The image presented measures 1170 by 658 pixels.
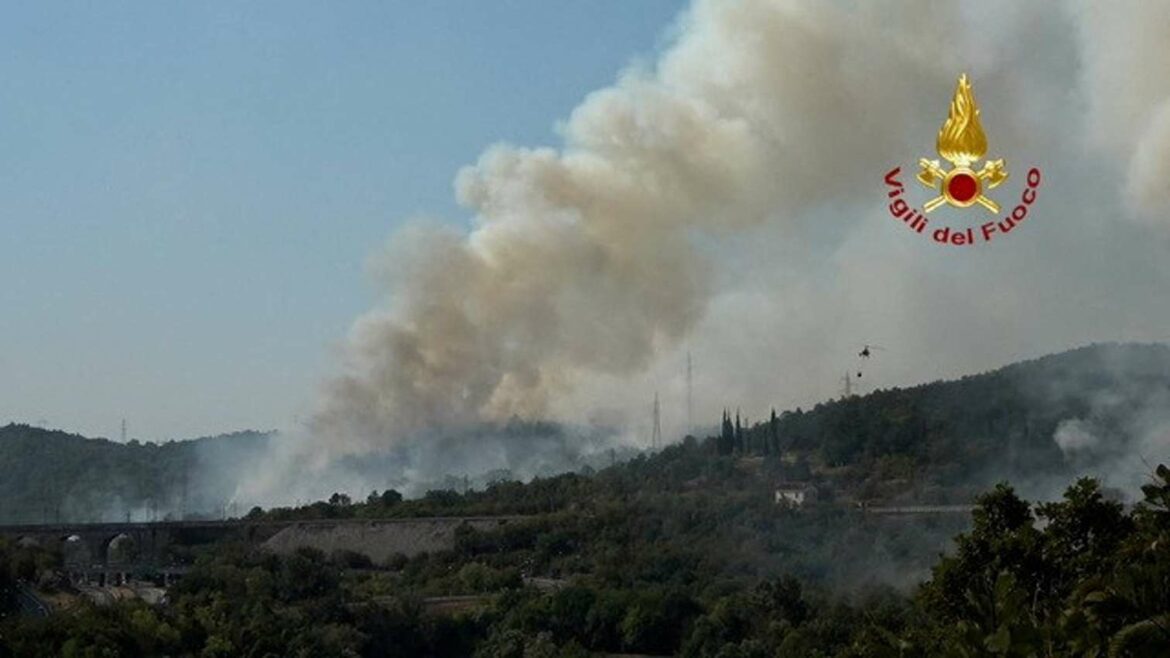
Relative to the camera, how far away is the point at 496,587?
150 m

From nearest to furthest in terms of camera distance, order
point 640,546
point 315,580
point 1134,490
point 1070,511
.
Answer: point 1070,511
point 315,580
point 640,546
point 1134,490

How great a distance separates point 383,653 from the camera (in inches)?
4968

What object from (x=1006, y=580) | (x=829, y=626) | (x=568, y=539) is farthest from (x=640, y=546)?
(x=1006, y=580)

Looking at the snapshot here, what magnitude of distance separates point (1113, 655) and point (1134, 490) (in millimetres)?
151188

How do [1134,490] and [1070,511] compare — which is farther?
[1134,490]

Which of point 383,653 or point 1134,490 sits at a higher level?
point 1134,490

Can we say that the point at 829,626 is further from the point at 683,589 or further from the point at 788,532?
the point at 788,532

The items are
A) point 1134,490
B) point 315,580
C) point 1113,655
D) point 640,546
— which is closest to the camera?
point 1113,655

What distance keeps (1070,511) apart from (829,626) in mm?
53310

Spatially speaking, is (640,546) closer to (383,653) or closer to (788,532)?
(788,532)

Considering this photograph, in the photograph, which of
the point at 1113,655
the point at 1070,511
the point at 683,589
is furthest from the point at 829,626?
the point at 1113,655

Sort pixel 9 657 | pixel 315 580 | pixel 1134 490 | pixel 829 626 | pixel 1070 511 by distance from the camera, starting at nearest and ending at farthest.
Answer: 1. pixel 1070 511
2. pixel 9 657
3. pixel 829 626
4. pixel 315 580
5. pixel 1134 490

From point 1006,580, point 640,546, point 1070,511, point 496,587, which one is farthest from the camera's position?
point 640,546

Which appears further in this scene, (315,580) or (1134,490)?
(1134,490)
